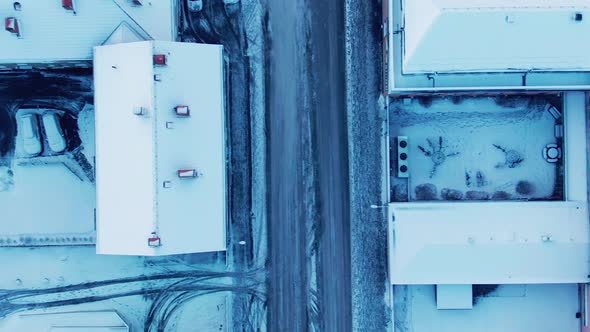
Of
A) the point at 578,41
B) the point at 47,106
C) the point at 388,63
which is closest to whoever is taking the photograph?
the point at 578,41

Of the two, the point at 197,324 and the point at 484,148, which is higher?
the point at 484,148

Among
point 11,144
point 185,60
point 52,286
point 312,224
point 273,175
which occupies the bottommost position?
point 52,286

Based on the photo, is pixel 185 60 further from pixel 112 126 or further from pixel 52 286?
pixel 52 286

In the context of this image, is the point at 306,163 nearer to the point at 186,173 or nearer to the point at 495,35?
the point at 186,173

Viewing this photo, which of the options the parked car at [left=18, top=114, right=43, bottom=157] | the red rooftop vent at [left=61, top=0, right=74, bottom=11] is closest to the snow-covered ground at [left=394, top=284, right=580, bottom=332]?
the parked car at [left=18, top=114, right=43, bottom=157]

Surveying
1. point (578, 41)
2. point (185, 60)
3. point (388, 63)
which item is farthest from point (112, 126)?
point (578, 41)

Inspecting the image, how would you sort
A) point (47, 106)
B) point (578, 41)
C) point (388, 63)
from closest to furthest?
point (578, 41), point (388, 63), point (47, 106)

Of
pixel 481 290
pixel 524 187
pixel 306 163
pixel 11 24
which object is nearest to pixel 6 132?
pixel 11 24
